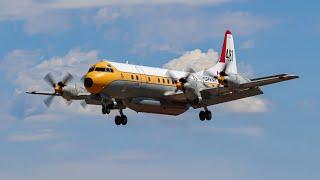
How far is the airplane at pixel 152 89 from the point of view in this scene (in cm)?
→ 7119

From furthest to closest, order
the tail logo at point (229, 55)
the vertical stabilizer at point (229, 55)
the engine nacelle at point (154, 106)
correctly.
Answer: the tail logo at point (229, 55)
the vertical stabilizer at point (229, 55)
the engine nacelle at point (154, 106)

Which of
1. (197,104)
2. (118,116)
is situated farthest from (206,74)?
(118,116)

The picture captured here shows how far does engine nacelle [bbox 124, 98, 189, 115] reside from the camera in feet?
238

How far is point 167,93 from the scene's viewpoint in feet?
248

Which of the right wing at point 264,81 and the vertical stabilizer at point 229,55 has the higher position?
the vertical stabilizer at point 229,55

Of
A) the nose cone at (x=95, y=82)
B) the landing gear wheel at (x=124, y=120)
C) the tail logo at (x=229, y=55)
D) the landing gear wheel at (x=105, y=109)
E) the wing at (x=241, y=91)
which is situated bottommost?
the landing gear wheel at (x=124, y=120)

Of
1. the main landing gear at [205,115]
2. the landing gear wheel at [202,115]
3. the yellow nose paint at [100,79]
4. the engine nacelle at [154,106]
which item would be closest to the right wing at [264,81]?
the main landing gear at [205,115]

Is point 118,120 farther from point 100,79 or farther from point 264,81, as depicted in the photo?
point 264,81

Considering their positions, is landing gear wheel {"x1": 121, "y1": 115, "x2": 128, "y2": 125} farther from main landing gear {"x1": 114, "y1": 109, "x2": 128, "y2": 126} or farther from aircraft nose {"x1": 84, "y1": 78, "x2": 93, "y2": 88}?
aircraft nose {"x1": 84, "y1": 78, "x2": 93, "y2": 88}

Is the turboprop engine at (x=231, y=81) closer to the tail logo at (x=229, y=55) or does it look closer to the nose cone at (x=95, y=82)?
the nose cone at (x=95, y=82)

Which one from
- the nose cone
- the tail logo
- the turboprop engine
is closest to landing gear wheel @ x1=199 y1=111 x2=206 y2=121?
the turboprop engine

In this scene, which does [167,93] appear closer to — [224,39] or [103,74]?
[103,74]

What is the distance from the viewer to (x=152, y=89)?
74.2 meters

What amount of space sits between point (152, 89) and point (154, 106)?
155cm
